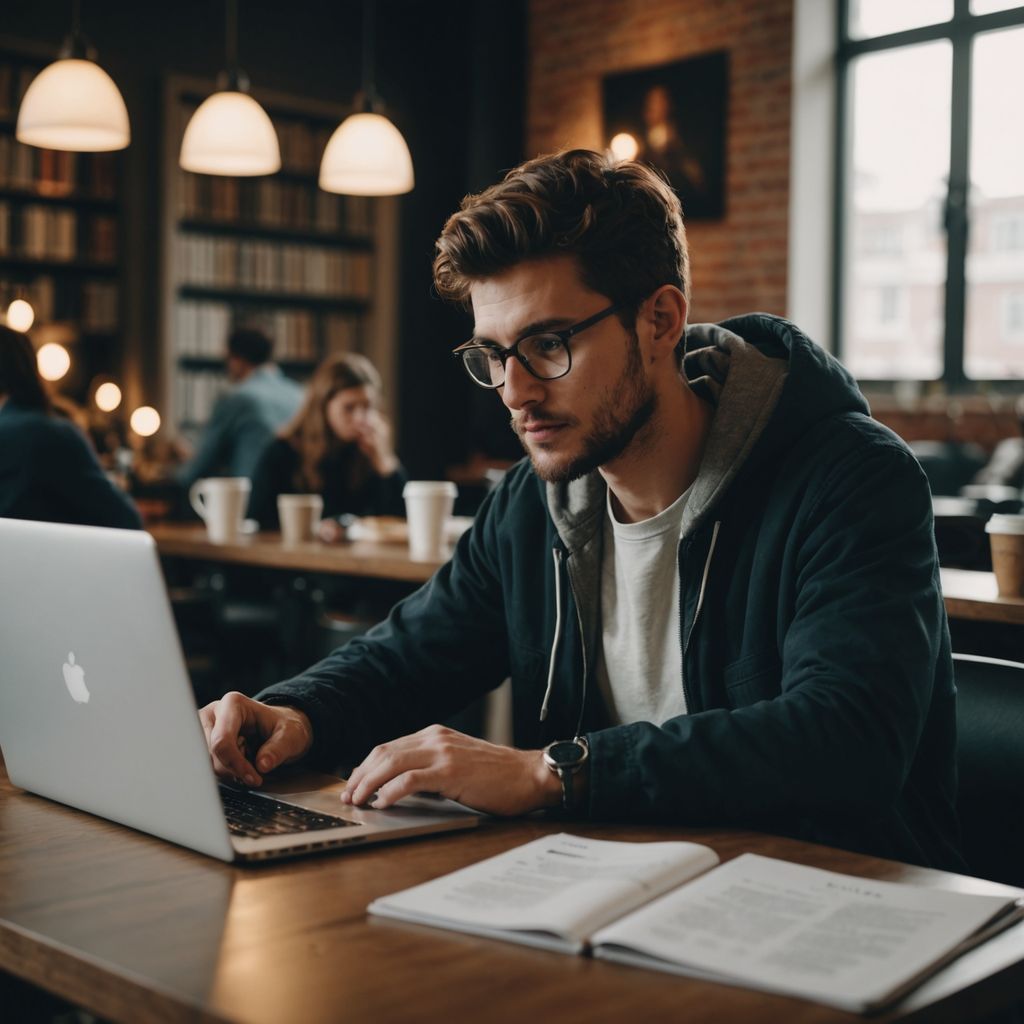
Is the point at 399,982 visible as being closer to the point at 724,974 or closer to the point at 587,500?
the point at 724,974

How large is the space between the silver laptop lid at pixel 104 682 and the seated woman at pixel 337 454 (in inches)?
123

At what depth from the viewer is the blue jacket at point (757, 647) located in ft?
4.09

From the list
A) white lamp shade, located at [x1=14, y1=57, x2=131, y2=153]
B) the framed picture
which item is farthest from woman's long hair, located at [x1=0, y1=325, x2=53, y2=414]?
the framed picture

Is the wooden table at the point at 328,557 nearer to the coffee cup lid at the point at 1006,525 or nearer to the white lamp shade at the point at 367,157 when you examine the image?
the coffee cup lid at the point at 1006,525

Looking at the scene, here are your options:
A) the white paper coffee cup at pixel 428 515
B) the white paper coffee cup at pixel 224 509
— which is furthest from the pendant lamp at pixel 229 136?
the white paper coffee cup at pixel 428 515

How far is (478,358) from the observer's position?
1666 millimetres

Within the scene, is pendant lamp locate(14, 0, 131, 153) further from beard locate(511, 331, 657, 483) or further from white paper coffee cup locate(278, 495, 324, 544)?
beard locate(511, 331, 657, 483)

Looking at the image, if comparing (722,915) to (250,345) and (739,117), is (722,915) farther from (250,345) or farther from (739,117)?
(739,117)

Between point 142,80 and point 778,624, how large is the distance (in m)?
5.92

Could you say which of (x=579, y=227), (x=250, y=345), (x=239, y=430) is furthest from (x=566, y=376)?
(x=250, y=345)

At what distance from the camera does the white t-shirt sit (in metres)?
1.62

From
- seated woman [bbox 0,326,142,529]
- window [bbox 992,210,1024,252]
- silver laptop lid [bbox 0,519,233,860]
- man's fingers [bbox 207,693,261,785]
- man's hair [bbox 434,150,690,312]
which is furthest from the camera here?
window [bbox 992,210,1024,252]

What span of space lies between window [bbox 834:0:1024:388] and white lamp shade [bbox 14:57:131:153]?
13.4 ft

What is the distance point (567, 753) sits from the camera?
4.06 feet
